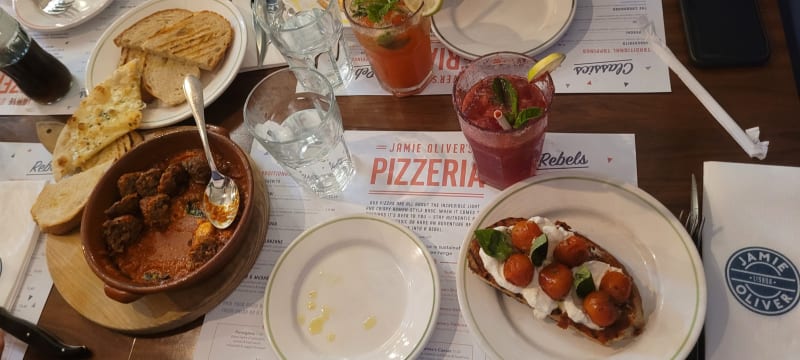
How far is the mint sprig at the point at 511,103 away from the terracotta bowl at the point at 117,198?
627 millimetres

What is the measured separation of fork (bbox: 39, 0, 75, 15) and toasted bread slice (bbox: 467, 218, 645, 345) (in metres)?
1.74

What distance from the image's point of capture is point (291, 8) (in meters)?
1.67

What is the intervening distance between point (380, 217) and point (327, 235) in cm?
14

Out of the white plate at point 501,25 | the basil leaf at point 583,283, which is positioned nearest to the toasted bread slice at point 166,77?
the white plate at point 501,25

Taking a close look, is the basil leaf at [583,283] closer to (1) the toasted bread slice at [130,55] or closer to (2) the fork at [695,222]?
(2) the fork at [695,222]

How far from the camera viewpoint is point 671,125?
1.36 meters

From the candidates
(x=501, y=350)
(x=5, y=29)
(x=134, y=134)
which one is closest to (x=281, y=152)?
(x=134, y=134)

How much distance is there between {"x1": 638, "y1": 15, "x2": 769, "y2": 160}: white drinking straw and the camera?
120 centimetres

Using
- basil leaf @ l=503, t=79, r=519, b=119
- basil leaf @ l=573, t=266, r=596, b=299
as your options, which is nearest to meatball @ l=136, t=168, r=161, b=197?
basil leaf @ l=503, t=79, r=519, b=119

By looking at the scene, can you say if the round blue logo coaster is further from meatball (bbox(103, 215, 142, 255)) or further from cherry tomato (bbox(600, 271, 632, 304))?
meatball (bbox(103, 215, 142, 255))

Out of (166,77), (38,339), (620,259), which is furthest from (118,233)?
(620,259)

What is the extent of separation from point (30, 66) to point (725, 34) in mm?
2012

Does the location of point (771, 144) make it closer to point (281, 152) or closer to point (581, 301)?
point (581, 301)

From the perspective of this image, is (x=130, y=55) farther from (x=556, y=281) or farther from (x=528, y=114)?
(x=556, y=281)
